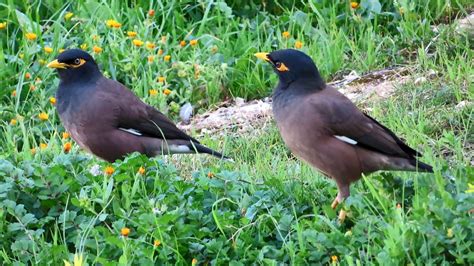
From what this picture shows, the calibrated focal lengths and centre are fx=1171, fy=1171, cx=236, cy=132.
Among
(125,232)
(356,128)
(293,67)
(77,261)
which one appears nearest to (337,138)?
(356,128)

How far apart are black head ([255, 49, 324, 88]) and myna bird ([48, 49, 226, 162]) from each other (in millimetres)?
1032

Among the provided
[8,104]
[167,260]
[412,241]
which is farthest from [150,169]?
[8,104]

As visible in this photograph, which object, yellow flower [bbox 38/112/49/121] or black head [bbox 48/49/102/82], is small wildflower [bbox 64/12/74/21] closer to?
yellow flower [bbox 38/112/49/121]

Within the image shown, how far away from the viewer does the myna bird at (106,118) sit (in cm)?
760

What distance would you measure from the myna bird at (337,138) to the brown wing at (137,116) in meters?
1.18

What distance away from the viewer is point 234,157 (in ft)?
26.9

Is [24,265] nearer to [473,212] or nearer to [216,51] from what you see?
[473,212]

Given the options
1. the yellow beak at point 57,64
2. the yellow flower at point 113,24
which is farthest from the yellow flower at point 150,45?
the yellow beak at point 57,64

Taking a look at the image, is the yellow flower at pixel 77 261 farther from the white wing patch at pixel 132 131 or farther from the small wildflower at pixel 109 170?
the white wing patch at pixel 132 131

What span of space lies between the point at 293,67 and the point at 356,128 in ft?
1.91

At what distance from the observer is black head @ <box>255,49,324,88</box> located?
7.03m

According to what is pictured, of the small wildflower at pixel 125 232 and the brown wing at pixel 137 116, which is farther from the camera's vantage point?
the brown wing at pixel 137 116

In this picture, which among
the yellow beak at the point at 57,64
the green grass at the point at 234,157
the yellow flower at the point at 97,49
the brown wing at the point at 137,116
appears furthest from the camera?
the yellow flower at the point at 97,49

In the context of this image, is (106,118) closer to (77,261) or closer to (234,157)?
(234,157)
